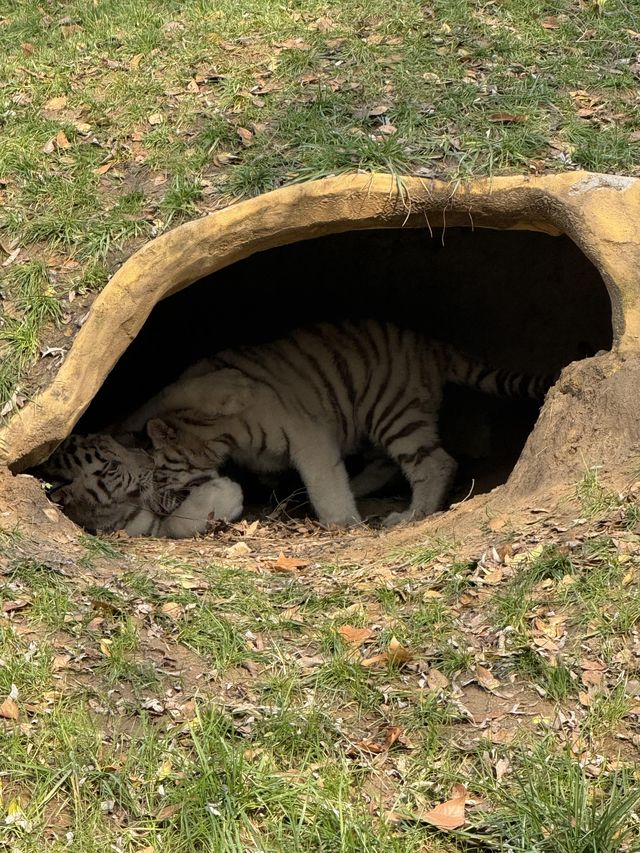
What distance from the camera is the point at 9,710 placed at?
3299 mm

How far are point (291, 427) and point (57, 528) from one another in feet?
6.94

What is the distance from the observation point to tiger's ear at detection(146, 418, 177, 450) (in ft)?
20.6

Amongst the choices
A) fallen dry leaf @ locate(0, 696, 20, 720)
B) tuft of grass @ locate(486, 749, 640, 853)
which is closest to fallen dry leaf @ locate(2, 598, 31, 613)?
fallen dry leaf @ locate(0, 696, 20, 720)

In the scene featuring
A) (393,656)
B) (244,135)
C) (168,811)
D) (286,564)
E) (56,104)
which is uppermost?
(56,104)

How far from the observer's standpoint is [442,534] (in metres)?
4.54

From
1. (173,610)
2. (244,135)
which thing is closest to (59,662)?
(173,610)

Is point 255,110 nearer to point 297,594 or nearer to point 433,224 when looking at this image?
point 433,224

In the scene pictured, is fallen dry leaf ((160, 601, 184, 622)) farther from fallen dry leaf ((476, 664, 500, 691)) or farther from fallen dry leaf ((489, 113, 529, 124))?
fallen dry leaf ((489, 113, 529, 124))

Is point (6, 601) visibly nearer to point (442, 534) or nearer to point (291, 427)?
point (442, 534)

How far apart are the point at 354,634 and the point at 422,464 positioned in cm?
276

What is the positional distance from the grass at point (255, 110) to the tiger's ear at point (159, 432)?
1.49 m

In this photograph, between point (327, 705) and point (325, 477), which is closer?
point (327, 705)

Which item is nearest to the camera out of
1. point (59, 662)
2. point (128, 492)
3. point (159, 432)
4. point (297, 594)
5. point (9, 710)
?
point (9, 710)

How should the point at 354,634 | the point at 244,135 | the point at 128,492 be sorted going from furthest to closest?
the point at 128,492 → the point at 244,135 → the point at 354,634
